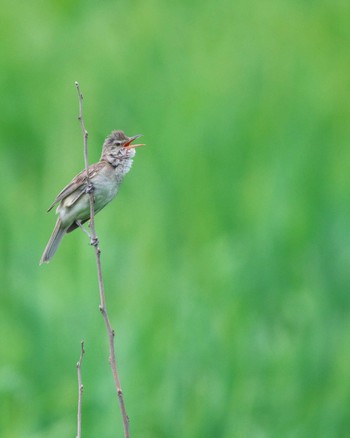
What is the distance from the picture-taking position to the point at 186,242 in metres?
8.88

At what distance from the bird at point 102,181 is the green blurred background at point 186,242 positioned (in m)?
1.97

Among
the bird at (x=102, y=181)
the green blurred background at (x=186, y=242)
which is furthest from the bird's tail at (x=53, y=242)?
the green blurred background at (x=186, y=242)

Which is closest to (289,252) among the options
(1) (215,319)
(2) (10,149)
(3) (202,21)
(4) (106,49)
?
(1) (215,319)

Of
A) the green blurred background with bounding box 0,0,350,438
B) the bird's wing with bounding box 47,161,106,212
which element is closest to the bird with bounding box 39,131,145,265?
the bird's wing with bounding box 47,161,106,212

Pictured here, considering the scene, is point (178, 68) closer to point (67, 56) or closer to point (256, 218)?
point (67, 56)

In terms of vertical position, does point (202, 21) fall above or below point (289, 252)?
above

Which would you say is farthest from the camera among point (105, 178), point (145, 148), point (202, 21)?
point (202, 21)

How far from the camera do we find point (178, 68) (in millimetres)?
11164

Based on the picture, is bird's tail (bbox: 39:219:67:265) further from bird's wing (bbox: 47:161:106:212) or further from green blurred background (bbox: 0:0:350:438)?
green blurred background (bbox: 0:0:350:438)

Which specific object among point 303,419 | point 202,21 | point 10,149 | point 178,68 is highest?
point 202,21

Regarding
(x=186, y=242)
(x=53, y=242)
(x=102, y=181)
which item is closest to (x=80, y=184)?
(x=102, y=181)

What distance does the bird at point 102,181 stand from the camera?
504 centimetres

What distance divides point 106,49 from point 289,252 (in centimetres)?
372

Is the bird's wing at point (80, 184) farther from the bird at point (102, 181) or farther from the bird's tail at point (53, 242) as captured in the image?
→ the bird's tail at point (53, 242)
